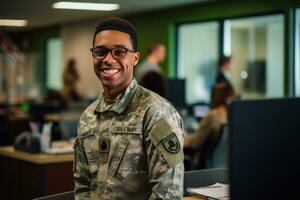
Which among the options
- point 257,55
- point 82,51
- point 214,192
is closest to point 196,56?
point 257,55

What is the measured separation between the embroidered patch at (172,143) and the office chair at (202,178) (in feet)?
1.88

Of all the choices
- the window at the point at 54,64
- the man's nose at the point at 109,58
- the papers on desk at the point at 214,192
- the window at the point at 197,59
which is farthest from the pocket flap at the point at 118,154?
the window at the point at 54,64

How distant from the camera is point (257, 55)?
322 inches

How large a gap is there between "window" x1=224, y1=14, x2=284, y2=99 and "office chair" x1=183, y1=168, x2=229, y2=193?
17.4ft

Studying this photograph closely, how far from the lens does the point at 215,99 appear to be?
4.07 metres

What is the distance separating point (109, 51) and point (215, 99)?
8.40 ft

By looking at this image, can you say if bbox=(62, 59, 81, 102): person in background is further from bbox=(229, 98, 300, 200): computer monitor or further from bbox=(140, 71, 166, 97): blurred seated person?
bbox=(229, 98, 300, 200): computer monitor

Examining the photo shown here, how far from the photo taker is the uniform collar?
158 centimetres

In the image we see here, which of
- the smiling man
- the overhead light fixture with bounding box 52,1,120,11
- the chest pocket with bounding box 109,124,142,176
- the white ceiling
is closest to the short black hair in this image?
the smiling man

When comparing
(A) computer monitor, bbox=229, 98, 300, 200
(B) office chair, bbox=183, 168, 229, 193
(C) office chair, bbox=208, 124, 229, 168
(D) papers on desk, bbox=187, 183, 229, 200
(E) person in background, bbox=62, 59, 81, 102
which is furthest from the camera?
(E) person in background, bbox=62, 59, 81, 102

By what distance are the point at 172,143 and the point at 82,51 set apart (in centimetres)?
1055

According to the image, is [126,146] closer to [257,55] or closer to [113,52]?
[113,52]

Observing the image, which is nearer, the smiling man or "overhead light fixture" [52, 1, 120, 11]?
the smiling man

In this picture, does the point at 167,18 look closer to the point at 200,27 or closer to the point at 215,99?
the point at 200,27
